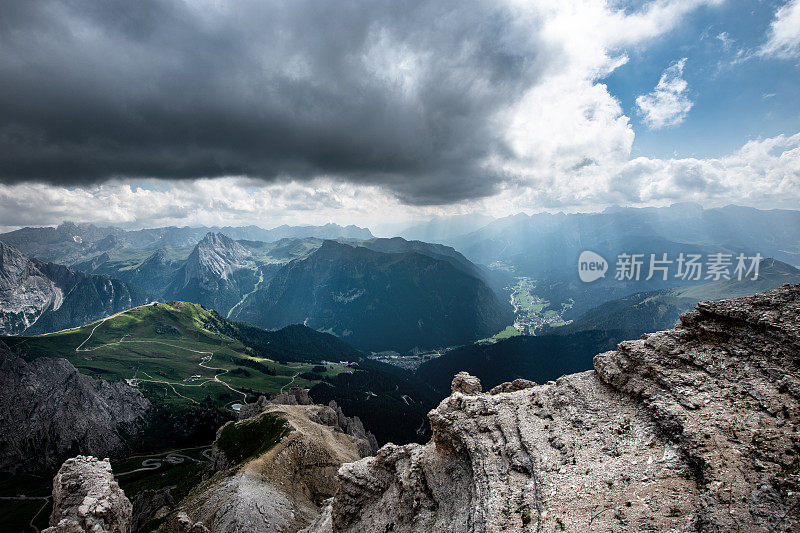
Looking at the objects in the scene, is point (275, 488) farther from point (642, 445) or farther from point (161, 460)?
point (161, 460)

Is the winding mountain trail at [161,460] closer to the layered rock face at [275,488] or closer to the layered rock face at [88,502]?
the layered rock face at [275,488]

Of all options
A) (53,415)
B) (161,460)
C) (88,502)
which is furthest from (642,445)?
(53,415)

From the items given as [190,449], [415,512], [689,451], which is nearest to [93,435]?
[190,449]

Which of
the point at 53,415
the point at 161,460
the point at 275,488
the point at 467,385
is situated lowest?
the point at 161,460

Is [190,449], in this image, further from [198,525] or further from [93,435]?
[198,525]

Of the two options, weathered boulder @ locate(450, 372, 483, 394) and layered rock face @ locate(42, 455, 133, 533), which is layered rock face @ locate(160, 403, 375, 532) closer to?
layered rock face @ locate(42, 455, 133, 533)

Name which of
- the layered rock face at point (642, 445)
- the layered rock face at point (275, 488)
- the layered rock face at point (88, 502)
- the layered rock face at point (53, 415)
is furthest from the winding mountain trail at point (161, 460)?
the layered rock face at point (642, 445)
